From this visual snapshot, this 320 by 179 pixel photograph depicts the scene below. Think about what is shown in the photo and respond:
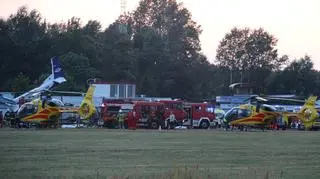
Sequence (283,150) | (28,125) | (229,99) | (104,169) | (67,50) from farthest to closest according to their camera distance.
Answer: (67,50) → (229,99) → (28,125) → (283,150) → (104,169)

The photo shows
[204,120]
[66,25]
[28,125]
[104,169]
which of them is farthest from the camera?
[66,25]

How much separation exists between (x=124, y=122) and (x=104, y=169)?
38.9m

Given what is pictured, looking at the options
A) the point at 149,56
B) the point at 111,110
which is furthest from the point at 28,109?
the point at 149,56

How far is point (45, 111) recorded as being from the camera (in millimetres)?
51594

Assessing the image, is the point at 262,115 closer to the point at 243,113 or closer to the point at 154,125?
the point at 243,113

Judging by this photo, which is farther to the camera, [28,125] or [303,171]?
[28,125]

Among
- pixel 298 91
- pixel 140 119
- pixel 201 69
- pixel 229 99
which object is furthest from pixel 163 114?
pixel 298 91

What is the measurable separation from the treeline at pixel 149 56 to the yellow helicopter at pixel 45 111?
28.1 metres

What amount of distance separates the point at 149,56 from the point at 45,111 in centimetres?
4930

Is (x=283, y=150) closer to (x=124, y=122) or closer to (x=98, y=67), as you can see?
(x=124, y=122)

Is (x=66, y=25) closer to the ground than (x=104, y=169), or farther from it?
farther from it

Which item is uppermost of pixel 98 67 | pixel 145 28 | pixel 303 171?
pixel 145 28

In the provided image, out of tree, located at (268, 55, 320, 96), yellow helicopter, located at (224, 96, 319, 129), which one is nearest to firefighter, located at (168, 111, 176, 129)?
yellow helicopter, located at (224, 96, 319, 129)

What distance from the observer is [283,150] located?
26109mm
